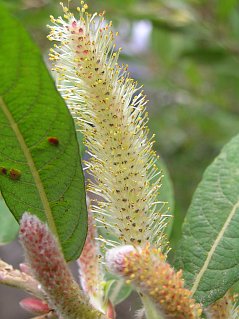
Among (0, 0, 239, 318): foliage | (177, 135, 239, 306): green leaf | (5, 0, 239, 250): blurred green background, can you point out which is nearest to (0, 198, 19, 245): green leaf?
(0, 0, 239, 318): foliage

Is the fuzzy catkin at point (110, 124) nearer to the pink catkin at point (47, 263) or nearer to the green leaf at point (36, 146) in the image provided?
the green leaf at point (36, 146)

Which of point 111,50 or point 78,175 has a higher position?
point 111,50

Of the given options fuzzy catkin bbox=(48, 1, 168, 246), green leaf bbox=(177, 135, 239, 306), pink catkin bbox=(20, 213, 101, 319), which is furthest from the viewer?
green leaf bbox=(177, 135, 239, 306)

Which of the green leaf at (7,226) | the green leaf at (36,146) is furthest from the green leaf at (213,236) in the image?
the green leaf at (7,226)

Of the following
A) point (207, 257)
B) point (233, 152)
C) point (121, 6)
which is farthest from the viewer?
point (121, 6)

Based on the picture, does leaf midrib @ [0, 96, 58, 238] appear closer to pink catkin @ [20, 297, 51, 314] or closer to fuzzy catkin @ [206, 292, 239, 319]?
pink catkin @ [20, 297, 51, 314]

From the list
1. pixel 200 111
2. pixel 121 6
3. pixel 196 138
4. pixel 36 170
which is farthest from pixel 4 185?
pixel 196 138

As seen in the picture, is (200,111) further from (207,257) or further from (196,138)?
(207,257)

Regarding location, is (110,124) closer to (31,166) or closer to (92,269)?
(31,166)

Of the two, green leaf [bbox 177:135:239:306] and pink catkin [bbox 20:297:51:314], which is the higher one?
green leaf [bbox 177:135:239:306]
